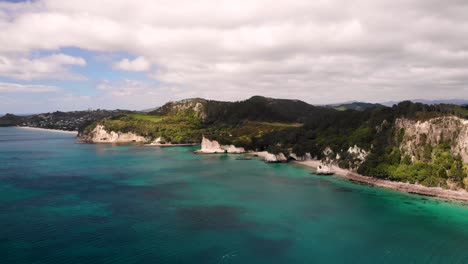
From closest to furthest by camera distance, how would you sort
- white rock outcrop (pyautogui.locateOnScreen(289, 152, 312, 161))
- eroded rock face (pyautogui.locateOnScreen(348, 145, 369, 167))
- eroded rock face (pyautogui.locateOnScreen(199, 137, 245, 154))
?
eroded rock face (pyautogui.locateOnScreen(348, 145, 369, 167)) → white rock outcrop (pyautogui.locateOnScreen(289, 152, 312, 161)) → eroded rock face (pyautogui.locateOnScreen(199, 137, 245, 154))

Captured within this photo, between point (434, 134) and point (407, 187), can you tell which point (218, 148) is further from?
point (434, 134)

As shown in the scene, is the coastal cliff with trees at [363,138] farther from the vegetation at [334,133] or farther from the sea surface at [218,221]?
the sea surface at [218,221]

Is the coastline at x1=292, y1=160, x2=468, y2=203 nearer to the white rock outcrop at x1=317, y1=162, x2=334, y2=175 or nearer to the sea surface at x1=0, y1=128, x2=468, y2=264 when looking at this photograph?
the white rock outcrop at x1=317, y1=162, x2=334, y2=175

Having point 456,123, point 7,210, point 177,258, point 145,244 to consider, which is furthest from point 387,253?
point 7,210

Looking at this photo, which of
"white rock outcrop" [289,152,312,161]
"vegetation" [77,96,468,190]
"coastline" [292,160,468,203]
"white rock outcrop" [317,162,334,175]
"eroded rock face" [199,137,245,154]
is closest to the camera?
"coastline" [292,160,468,203]

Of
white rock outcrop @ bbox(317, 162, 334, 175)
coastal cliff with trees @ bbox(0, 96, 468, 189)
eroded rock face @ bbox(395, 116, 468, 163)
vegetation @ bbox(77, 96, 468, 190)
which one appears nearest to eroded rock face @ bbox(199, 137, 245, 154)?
coastal cliff with trees @ bbox(0, 96, 468, 189)

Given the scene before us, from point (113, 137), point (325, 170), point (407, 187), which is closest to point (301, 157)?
point (325, 170)

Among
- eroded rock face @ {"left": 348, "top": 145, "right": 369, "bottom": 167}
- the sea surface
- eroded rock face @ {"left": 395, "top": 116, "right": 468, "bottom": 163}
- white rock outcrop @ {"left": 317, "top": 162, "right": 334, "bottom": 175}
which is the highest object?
eroded rock face @ {"left": 395, "top": 116, "right": 468, "bottom": 163}

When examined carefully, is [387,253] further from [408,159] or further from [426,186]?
[408,159]

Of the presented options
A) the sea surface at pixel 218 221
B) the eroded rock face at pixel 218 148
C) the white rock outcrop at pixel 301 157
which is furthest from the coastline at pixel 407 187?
the eroded rock face at pixel 218 148
